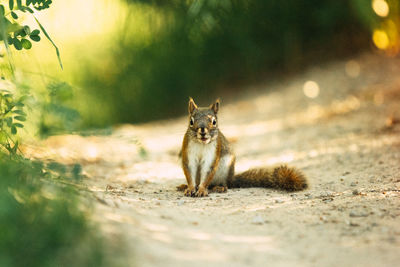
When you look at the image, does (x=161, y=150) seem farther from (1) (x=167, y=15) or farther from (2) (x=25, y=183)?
(2) (x=25, y=183)

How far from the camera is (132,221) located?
1.92 m

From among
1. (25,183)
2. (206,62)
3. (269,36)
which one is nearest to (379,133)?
(25,183)

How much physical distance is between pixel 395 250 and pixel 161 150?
11.2 ft

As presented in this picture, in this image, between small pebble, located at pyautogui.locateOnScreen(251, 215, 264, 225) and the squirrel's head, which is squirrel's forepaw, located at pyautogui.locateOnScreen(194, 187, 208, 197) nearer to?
the squirrel's head

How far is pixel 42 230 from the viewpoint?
Result: 1.56 m

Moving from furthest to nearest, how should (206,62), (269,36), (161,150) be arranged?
(206,62), (269,36), (161,150)

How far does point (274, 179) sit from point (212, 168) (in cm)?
41

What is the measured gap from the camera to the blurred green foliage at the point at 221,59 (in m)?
7.09

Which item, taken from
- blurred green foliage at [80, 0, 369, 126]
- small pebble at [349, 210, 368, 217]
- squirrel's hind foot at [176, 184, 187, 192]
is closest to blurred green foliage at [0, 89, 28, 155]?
squirrel's hind foot at [176, 184, 187, 192]

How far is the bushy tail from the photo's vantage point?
2.85m

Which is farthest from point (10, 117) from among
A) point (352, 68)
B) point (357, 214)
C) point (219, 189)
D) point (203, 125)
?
point (352, 68)

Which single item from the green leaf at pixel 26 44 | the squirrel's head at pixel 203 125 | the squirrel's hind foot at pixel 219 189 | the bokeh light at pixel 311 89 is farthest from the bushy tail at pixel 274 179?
the bokeh light at pixel 311 89

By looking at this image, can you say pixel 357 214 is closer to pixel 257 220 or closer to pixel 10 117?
pixel 257 220

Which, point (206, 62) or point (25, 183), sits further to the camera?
point (206, 62)
